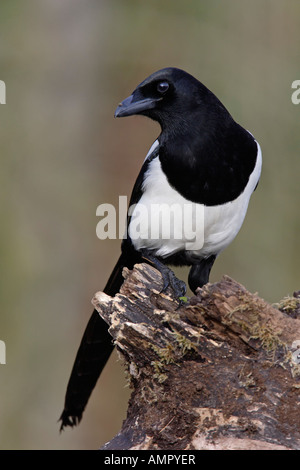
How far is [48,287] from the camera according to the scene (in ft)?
19.1

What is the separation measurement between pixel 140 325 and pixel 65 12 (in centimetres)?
339

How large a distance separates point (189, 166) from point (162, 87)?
1.28ft

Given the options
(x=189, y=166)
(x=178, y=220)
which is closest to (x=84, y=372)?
(x=178, y=220)

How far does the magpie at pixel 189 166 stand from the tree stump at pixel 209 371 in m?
0.56

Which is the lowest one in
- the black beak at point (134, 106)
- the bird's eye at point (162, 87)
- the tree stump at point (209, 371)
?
the tree stump at point (209, 371)

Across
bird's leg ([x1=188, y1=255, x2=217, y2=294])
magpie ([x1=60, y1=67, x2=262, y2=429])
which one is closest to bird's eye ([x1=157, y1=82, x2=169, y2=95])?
magpie ([x1=60, y1=67, x2=262, y2=429])

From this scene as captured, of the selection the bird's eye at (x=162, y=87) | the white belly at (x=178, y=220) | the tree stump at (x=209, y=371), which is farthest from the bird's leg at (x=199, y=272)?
the tree stump at (x=209, y=371)

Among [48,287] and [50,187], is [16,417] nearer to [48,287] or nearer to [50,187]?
[48,287]

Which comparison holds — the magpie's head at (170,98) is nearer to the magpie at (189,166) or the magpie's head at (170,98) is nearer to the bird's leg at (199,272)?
the magpie at (189,166)

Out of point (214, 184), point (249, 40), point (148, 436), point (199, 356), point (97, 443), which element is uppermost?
point (249, 40)

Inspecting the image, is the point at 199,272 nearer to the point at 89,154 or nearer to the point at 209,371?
the point at 209,371

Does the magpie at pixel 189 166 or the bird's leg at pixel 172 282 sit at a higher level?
the magpie at pixel 189 166

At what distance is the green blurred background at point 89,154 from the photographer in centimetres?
575

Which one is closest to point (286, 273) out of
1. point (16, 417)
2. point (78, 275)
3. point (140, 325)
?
point (78, 275)
